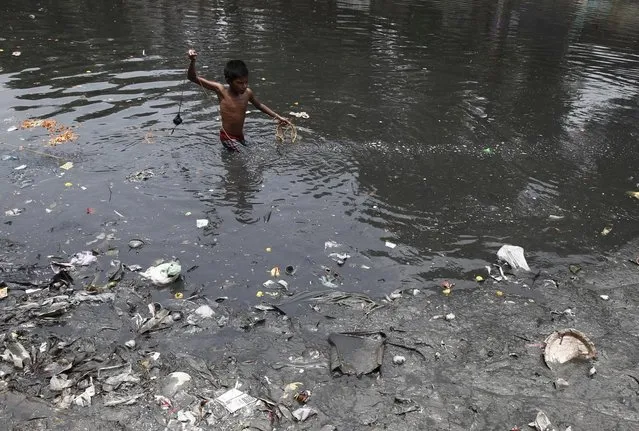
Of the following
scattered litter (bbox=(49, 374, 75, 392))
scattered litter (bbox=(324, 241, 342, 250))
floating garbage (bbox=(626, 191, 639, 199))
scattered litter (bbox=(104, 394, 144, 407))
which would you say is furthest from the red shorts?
floating garbage (bbox=(626, 191, 639, 199))

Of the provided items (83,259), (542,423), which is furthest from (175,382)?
(542,423)

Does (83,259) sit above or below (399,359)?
above

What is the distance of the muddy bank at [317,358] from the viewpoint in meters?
3.33

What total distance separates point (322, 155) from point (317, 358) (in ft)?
12.7

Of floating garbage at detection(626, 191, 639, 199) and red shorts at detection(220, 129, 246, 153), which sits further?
red shorts at detection(220, 129, 246, 153)

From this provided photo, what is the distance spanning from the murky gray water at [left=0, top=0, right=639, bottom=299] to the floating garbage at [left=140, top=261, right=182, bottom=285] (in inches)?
6.0

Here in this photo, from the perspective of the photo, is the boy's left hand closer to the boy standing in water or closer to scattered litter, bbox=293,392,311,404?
the boy standing in water

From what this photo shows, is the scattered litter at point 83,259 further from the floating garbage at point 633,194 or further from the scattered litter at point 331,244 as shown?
the floating garbage at point 633,194

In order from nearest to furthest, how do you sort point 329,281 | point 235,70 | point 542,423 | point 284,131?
point 542,423 → point 329,281 → point 235,70 → point 284,131

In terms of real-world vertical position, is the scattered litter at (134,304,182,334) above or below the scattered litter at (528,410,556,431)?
above

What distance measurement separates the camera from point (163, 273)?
457 cm

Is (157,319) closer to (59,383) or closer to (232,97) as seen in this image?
(59,383)

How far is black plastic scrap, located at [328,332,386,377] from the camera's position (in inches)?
147

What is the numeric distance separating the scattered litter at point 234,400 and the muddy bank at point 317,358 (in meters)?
0.04
